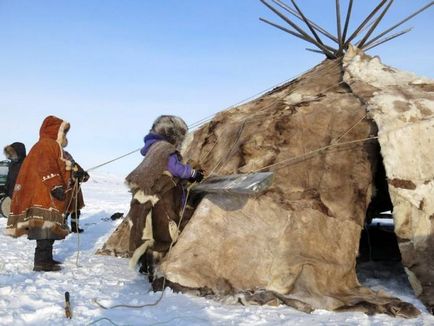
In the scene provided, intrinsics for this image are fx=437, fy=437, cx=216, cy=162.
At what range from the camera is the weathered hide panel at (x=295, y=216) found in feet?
12.0

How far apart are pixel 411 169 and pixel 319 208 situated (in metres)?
0.87

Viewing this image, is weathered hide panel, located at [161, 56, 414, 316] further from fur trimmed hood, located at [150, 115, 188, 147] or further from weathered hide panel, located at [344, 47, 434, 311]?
fur trimmed hood, located at [150, 115, 188, 147]

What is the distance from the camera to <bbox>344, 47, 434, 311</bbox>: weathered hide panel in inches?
143

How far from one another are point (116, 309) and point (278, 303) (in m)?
1.24

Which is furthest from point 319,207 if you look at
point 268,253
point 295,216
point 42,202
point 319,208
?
point 42,202

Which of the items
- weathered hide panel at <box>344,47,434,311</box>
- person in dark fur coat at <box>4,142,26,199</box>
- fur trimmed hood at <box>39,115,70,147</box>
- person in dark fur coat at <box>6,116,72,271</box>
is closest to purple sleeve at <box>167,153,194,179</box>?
person in dark fur coat at <box>6,116,72,271</box>

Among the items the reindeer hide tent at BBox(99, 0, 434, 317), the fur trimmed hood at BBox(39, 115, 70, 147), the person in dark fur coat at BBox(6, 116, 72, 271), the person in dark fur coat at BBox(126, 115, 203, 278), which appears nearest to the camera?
the reindeer hide tent at BBox(99, 0, 434, 317)

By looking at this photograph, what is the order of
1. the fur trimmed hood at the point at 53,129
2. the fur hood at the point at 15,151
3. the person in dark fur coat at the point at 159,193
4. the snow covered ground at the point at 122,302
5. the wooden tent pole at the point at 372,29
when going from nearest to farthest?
the snow covered ground at the point at 122,302 < the person in dark fur coat at the point at 159,193 < the fur trimmed hood at the point at 53,129 < the wooden tent pole at the point at 372,29 < the fur hood at the point at 15,151

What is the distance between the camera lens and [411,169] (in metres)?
3.84

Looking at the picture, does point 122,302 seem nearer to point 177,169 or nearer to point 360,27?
point 177,169

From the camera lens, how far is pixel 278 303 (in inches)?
135

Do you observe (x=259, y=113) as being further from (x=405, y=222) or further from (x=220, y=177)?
(x=405, y=222)

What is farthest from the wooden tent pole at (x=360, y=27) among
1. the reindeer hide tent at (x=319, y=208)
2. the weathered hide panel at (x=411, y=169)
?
the weathered hide panel at (x=411, y=169)

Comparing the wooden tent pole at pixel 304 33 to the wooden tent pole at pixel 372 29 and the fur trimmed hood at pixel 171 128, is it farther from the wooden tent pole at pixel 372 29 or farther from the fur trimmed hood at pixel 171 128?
the fur trimmed hood at pixel 171 128
